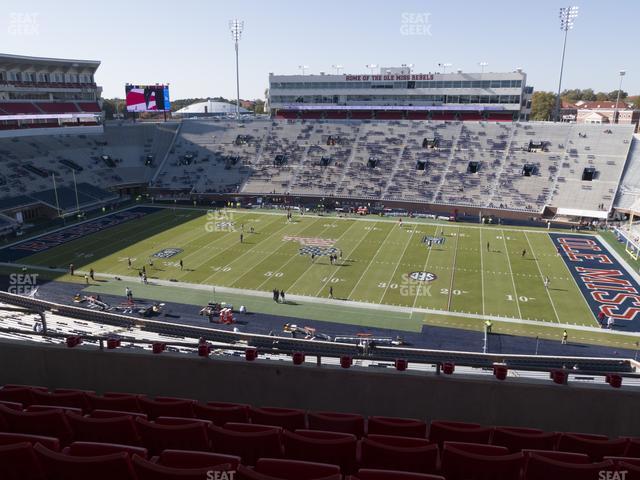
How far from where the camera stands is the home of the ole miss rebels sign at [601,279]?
2834 centimetres

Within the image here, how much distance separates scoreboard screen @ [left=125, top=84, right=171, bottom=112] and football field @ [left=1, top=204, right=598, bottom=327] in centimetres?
2898

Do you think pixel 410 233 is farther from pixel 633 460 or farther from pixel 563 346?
pixel 633 460

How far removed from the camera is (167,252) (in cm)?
3922

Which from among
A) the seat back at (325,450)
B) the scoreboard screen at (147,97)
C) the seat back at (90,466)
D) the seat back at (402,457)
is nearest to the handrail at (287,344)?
the seat back at (325,450)

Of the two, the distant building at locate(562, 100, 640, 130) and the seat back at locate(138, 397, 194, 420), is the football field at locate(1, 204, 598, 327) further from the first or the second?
the distant building at locate(562, 100, 640, 130)

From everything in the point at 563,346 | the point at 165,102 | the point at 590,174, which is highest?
the point at 165,102

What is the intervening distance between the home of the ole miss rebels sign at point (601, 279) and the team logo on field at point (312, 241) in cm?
1888

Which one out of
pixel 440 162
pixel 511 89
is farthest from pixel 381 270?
pixel 511 89

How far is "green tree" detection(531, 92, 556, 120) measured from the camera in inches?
4723

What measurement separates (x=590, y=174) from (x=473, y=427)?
5601cm

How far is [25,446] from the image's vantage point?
407 cm

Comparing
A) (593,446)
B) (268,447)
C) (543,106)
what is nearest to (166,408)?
(268,447)

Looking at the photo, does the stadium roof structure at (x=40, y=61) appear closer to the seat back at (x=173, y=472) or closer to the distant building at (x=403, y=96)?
the distant building at (x=403, y=96)

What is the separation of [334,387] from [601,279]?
32.0 meters
